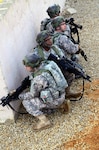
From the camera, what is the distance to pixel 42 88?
214 inches

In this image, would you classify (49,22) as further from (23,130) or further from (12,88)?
(23,130)

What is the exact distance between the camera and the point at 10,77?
577 cm

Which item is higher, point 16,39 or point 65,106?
point 16,39

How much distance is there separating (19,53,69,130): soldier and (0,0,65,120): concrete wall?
0.35 metres

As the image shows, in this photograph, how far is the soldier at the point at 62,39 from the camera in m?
6.25

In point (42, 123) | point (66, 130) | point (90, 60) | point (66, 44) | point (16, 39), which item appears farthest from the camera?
point (90, 60)

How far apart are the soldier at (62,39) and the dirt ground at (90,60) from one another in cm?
68

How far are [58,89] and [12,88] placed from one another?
80cm

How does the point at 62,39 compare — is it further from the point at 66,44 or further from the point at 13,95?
the point at 13,95

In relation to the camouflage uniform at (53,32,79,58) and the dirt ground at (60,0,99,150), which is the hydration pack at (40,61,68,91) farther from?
the camouflage uniform at (53,32,79,58)

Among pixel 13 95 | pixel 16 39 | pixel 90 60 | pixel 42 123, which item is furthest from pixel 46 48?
pixel 90 60

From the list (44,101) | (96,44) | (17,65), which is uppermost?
(17,65)

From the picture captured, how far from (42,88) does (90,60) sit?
7.07 ft

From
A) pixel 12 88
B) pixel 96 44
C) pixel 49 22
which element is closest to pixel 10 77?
pixel 12 88
